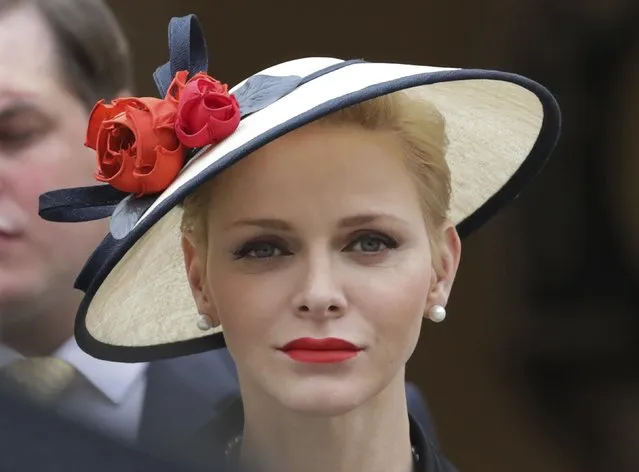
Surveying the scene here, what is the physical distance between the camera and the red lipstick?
0.82 meters

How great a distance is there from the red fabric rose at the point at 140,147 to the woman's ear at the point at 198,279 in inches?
3.9

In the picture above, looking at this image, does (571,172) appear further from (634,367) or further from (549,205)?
(634,367)

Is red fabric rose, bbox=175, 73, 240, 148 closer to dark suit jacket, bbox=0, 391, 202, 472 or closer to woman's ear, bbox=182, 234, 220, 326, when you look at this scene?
woman's ear, bbox=182, 234, 220, 326

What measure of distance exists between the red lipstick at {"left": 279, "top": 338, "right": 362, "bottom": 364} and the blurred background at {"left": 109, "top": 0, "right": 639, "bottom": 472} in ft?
2.98

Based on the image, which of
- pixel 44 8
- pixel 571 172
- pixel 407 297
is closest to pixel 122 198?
pixel 407 297

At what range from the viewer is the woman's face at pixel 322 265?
0.83 meters

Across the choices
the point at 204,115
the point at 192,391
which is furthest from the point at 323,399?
the point at 192,391

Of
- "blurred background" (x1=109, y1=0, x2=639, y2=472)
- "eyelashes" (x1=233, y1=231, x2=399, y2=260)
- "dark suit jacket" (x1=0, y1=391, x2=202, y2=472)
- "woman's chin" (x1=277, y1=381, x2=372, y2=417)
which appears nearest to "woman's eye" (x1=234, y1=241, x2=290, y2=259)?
"eyelashes" (x1=233, y1=231, x2=399, y2=260)

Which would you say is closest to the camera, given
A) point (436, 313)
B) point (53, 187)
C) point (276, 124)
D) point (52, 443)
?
point (52, 443)

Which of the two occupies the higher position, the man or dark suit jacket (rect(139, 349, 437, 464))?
the man

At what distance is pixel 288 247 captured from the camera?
84 cm

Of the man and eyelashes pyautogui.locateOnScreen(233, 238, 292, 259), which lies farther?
the man

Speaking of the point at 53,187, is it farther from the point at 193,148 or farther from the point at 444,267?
the point at 444,267

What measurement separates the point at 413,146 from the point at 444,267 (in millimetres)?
124
